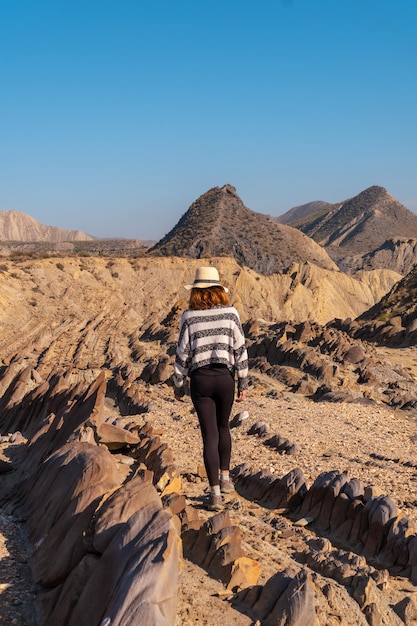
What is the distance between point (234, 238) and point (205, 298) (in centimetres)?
7098

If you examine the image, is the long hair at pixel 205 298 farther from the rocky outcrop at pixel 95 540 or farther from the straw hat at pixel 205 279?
the rocky outcrop at pixel 95 540

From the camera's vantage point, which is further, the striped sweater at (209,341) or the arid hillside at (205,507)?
the striped sweater at (209,341)

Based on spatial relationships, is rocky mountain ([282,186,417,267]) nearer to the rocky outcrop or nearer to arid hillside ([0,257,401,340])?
arid hillside ([0,257,401,340])

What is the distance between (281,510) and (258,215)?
8560 cm

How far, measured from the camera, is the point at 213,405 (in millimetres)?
5875

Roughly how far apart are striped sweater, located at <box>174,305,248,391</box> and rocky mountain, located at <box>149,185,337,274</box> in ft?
197

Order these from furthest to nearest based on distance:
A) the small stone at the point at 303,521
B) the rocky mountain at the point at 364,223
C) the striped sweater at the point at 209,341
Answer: the rocky mountain at the point at 364,223, the small stone at the point at 303,521, the striped sweater at the point at 209,341

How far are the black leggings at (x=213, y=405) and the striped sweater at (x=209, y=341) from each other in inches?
3.9

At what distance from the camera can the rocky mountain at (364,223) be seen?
440 ft

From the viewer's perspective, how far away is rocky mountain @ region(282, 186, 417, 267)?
134250 millimetres

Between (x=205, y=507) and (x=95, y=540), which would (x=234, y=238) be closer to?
(x=205, y=507)

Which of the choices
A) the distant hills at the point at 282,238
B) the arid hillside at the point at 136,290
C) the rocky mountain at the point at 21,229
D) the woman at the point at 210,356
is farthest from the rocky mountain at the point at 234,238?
the rocky mountain at the point at 21,229

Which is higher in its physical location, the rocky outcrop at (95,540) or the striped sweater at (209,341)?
the striped sweater at (209,341)

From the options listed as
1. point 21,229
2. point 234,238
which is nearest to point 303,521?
point 234,238
